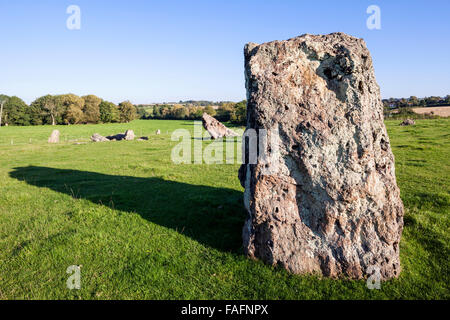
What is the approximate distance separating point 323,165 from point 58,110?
323 ft

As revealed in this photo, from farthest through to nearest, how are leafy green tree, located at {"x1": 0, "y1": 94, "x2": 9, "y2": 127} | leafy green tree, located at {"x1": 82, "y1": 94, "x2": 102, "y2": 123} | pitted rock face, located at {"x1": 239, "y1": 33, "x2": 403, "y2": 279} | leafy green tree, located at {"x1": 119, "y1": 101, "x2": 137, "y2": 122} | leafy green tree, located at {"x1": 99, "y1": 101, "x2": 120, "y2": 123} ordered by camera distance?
leafy green tree, located at {"x1": 119, "y1": 101, "x2": 137, "y2": 122}
leafy green tree, located at {"x1": 99, "y1": 101, "x2": 120, "y2": 123}
leafy green tree, located at {"x1": 82, "y1": 94, "x2": 102, "y2": 123}
leafy green tree, located at {"x1": 0, "y1": 94, "x2": 9, "y2": 127}
pitted rock face, located at {"x1": 239, "y1": 33, "x2": 403, "y2": 279}

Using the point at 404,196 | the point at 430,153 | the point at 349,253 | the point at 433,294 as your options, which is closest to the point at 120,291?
the point at 349,253

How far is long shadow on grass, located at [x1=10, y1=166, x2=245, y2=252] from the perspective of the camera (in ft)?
24.0

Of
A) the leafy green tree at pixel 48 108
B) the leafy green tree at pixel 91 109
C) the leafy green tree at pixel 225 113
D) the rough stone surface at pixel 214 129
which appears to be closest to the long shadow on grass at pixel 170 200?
the rough stone surface at pixel 214 129

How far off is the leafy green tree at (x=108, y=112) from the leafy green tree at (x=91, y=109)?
182 centimetres

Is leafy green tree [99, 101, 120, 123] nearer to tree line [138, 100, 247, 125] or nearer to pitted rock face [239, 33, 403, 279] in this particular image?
tree line [138, 100, 247, 125]

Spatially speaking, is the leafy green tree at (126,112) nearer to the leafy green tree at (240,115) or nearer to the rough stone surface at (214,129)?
the leafy green tree at (240,115)

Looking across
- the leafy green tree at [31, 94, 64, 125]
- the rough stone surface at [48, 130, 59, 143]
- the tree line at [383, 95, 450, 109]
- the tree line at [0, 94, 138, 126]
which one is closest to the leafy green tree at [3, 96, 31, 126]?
the tree line at [0, 94, 138, 126]

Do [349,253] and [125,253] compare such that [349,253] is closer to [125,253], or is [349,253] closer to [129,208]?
[125,253]

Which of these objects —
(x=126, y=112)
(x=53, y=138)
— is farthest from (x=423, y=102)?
(x=53, y=138)

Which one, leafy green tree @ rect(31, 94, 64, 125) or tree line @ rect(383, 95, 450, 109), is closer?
leafy green tree @ rect(31, 94, 64, 125)

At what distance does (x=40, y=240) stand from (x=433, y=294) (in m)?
8.90

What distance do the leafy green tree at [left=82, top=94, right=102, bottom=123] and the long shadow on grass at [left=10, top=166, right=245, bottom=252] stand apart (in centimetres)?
8399

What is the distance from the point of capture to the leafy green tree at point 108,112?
94656 mm
